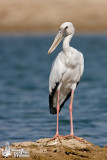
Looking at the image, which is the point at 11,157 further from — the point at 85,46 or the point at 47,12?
the point at 47,12

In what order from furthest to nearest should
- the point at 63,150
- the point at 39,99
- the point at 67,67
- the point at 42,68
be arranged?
the point at 42,68 → the point at 39,99 → the point at 67,67 → the point at 63,150

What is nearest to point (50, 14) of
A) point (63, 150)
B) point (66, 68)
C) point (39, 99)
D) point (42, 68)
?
point (42, 68)

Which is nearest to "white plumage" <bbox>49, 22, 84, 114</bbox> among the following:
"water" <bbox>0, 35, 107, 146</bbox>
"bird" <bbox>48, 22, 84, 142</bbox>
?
"bird" <bbox>48, 22, 84, 142</bbox>

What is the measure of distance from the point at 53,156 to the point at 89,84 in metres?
13.1

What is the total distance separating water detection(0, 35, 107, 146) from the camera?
457 inches

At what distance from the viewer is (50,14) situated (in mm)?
51281

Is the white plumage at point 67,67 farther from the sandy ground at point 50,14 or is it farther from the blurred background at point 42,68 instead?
the sandy ground at point 50,14

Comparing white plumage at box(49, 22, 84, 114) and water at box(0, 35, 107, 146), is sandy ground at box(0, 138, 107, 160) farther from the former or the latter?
water at box(0, 35, 107, 146)

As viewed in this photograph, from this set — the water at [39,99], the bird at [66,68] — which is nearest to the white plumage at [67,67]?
the bird at [66,68]

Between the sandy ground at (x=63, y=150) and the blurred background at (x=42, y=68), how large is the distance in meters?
1.83

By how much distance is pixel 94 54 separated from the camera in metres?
32.5

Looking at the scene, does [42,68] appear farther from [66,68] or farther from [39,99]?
[66,68]

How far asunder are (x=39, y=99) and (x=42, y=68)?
9.71 metres

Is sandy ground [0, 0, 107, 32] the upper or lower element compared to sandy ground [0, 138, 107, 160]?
upper
